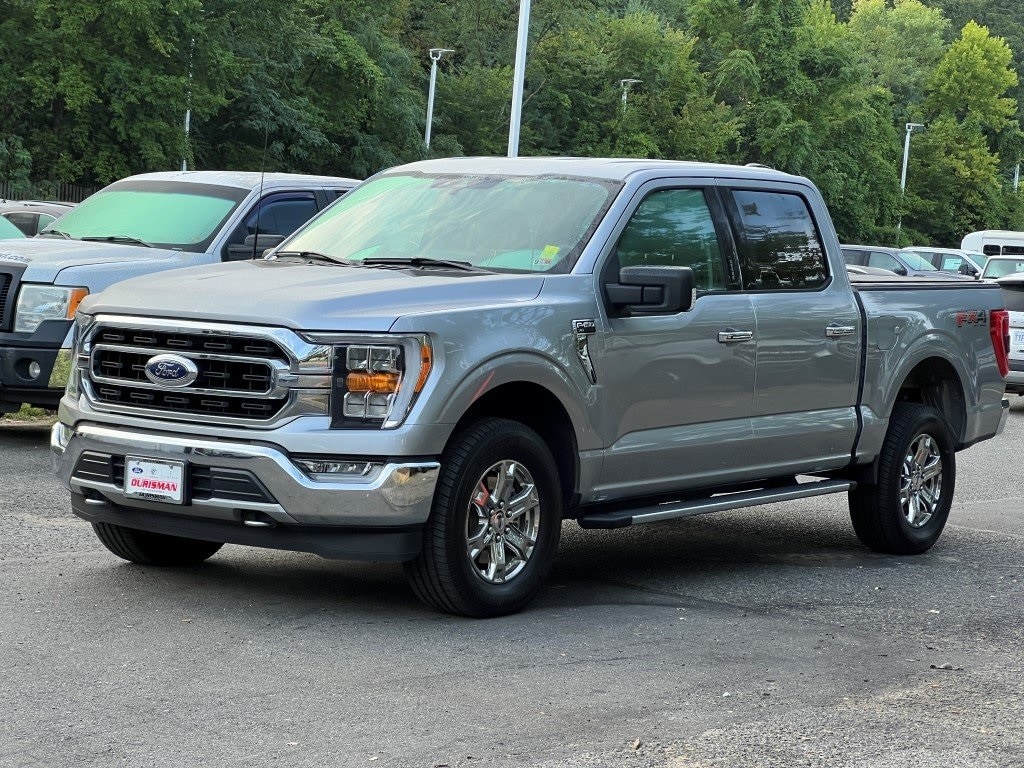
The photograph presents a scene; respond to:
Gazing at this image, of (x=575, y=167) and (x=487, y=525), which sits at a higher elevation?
(x=575, y=167)

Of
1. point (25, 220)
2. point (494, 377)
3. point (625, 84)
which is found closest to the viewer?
point (494, 377)

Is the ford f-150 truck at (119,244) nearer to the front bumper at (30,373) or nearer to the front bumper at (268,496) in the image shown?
the front bumper at (30,373)

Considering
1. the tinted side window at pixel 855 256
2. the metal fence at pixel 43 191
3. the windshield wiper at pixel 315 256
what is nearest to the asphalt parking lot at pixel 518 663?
the windshield wiper at pixel 315 256

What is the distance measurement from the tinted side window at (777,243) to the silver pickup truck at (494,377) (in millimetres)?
15

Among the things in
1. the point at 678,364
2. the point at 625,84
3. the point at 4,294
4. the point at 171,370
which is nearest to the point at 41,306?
the point at 4,294

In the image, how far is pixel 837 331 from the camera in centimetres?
861

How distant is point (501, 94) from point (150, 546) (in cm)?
5261

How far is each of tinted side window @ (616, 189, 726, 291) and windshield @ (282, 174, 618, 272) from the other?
206mm

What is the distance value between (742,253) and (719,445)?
3.17 feet

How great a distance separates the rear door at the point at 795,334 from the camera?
8.20 meters

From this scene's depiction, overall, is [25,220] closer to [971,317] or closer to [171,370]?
[971,317]

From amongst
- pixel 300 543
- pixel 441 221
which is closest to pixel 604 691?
pixel 300 543

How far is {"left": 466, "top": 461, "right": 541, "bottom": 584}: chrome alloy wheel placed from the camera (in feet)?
22.2

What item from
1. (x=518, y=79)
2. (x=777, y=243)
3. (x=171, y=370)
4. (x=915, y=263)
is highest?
(x=518, y=79)
